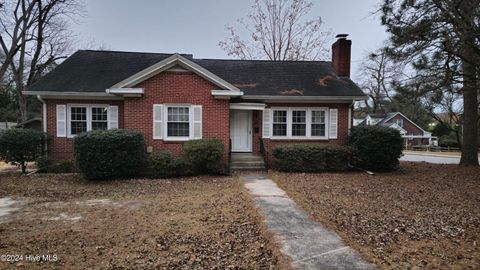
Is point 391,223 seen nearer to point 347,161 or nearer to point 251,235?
point 251,235

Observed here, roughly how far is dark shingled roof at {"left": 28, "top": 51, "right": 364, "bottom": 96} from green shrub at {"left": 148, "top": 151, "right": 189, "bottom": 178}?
4.55 meters

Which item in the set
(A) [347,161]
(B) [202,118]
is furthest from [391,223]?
(B) [202,118]

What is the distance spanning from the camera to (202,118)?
40.1 ft

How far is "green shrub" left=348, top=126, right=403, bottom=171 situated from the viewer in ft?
40.4

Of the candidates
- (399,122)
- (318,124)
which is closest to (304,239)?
(318,124)

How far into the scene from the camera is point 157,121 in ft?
39.7

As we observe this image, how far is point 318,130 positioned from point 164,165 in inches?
286

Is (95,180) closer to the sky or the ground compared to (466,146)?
closer to the ground

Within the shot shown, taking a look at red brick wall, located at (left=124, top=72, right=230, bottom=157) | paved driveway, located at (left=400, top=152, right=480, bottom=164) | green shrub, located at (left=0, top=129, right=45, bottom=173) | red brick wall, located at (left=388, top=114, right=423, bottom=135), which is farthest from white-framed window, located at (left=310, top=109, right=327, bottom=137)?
red brick wall, located at (left=388, top=114, right=423, bottom=135)

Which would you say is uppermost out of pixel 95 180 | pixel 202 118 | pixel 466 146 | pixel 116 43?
pixel 116 43

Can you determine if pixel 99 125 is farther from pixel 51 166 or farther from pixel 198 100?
pixel 198 100

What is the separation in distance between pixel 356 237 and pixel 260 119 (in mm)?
9513

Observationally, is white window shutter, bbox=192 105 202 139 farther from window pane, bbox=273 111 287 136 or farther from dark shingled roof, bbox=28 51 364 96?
window pane, bbox=273 111 287 136

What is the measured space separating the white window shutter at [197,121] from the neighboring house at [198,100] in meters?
0.04
